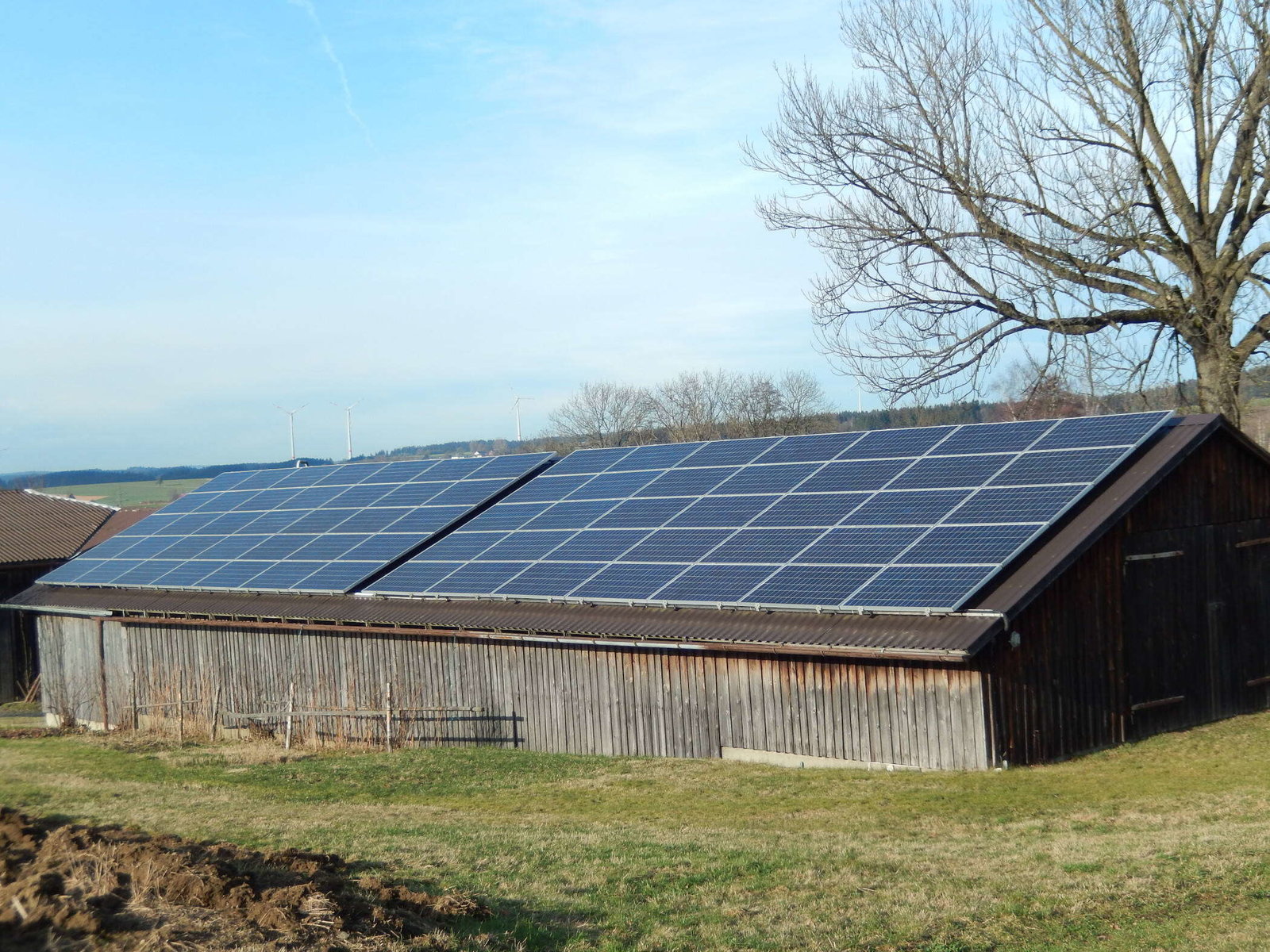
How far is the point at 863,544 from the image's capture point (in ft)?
Answer: 66.6

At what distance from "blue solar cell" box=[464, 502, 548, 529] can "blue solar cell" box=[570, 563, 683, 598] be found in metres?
5.16

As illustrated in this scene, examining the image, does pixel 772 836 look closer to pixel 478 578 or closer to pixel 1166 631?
pixel 1166 631

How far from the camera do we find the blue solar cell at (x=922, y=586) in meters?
17.6

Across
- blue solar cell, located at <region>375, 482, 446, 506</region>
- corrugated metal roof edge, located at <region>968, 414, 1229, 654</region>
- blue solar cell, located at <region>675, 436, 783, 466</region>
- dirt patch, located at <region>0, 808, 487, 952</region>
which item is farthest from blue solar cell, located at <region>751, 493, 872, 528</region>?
dirt patch, located at <region>0, 808, 487, 952</region>

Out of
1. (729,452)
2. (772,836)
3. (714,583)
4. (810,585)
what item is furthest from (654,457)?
(772,836)

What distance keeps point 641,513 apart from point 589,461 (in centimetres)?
560

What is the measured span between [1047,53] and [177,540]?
2828cm

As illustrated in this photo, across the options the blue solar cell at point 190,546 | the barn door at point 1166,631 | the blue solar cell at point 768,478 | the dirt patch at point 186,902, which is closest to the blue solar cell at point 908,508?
the blue solar cell at point 768,478

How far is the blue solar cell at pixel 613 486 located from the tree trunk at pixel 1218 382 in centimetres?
1382

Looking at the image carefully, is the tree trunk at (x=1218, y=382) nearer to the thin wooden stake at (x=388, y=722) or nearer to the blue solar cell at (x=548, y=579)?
the blue solar cell at (x=548, y=579)

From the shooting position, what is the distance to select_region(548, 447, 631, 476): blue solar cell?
99.0 feet

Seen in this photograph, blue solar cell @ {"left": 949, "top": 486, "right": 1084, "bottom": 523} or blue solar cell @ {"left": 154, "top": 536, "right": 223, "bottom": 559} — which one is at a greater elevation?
blue solar cell @ {"left": 949, "top": 486, "right": 1084, "bottom": 523}

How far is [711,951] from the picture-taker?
28.9ft

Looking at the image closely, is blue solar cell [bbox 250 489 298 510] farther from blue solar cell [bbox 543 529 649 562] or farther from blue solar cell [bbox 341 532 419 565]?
blue solar cell [bbox 543 529 649 562]
